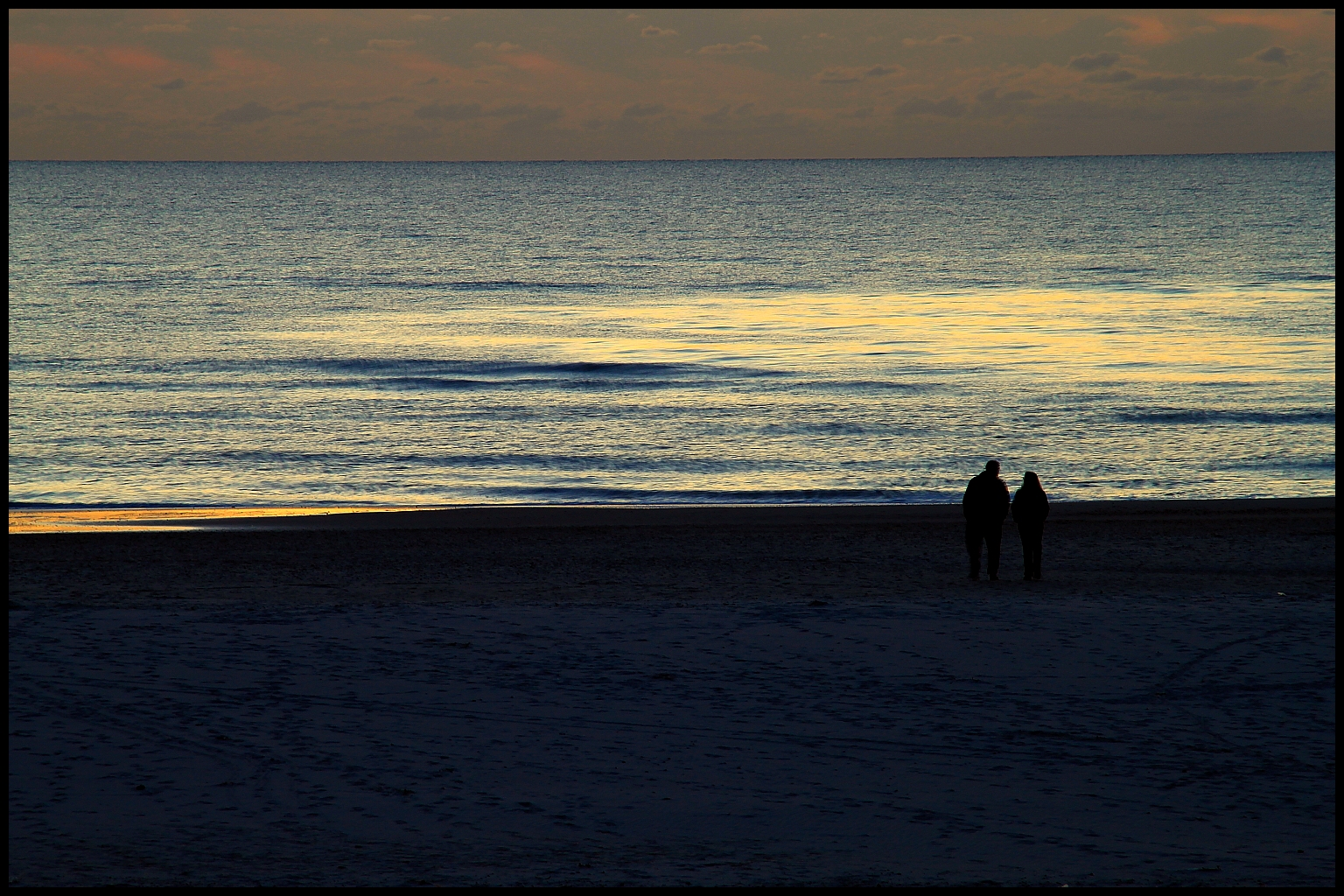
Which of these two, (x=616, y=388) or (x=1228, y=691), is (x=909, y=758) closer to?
(x=1228, y=691)

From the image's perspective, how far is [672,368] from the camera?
38188mm

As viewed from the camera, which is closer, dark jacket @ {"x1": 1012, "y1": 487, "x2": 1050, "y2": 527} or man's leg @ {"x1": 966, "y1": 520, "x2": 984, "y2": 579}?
dark jacket @ {"x1": 1012, "y1": 487, "x2": 1050, "y2": 527}

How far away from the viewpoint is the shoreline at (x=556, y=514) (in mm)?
19266

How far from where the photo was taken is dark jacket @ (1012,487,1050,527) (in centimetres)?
1376

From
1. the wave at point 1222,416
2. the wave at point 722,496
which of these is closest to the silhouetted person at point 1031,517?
the wave at point 722,496

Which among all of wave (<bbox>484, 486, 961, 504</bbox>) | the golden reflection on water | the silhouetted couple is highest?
the golden reflection on water

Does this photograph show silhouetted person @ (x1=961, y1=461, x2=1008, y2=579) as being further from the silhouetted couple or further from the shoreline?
the shoreline

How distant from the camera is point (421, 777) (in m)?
7.54

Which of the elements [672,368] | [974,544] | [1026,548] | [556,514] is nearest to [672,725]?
[974,544]

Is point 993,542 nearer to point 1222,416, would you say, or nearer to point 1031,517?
point 1031,517

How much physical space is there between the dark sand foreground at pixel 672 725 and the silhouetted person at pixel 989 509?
47cm

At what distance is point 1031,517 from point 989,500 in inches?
22.1

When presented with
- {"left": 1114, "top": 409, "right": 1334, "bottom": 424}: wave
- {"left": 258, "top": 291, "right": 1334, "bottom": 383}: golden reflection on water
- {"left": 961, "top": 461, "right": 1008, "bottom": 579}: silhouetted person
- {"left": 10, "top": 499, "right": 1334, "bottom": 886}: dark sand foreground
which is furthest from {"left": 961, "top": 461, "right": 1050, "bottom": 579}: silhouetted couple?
{"left": 258, "top": 291, "right": 1334, "bottom": 383}: golden reflection on water

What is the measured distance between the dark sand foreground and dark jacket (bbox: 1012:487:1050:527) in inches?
30.3
